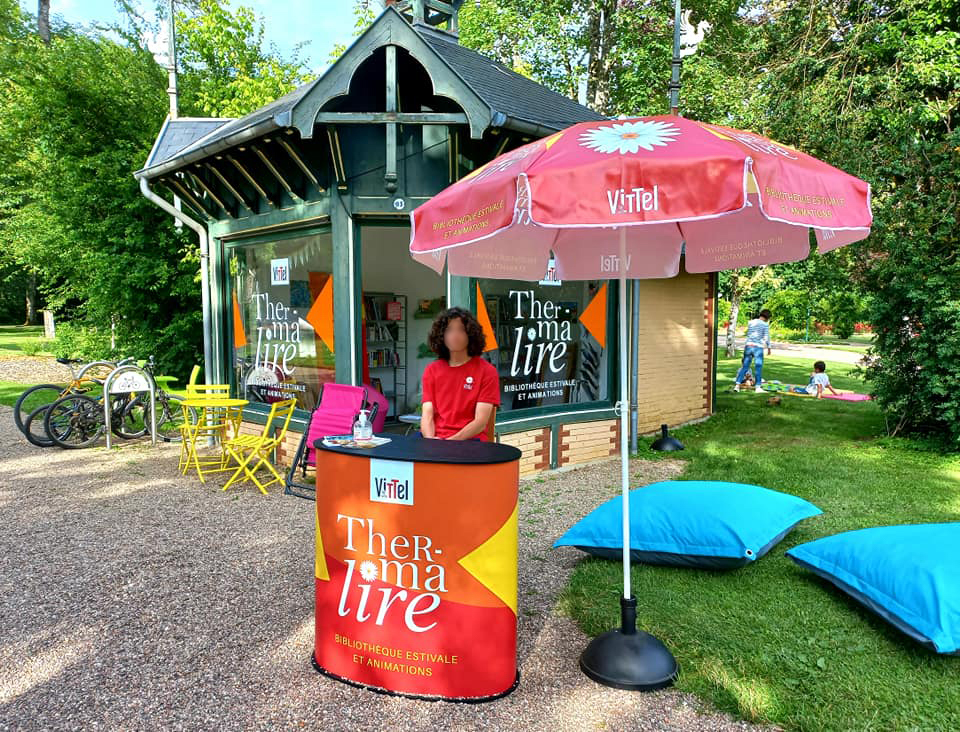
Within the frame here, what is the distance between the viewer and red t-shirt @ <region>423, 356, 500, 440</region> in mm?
4023

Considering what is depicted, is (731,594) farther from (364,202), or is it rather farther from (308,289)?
(308,289)

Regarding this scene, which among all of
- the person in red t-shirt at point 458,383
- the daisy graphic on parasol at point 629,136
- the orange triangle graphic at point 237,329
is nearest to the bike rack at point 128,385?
the orange triangle graphic at point 237,329

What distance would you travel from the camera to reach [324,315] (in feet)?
23.0

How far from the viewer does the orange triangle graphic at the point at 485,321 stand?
22.0 ft

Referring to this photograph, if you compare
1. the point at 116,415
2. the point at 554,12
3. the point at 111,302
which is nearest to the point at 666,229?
the point at 116,415

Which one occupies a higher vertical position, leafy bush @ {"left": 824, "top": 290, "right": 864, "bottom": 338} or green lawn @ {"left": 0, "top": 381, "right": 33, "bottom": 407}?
leafy bush @ {"left": 824, "top": 290, "right": 864, "bottom": 338}

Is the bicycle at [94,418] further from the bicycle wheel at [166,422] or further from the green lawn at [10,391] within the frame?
the green lawn at [10,391]

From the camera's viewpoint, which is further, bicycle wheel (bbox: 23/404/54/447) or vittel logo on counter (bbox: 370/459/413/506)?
bicycle wheel (bbox: 23/404/54/447)

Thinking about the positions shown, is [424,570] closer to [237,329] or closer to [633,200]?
[633,200]

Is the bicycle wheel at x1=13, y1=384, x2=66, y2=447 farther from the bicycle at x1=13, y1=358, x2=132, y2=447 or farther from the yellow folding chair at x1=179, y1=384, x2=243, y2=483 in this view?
the yellow folding chair at x1=179, y1=384, x2=243, y2=483

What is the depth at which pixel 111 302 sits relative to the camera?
1265cm

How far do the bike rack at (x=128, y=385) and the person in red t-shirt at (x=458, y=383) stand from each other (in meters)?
6.00

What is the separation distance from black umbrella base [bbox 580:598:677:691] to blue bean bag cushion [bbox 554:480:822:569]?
3.70 ft

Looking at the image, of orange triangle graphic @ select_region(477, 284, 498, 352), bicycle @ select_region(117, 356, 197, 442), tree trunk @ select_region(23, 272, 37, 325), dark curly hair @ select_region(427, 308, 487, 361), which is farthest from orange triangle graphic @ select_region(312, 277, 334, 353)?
tree trunk @ select_region(23, 272, 37, 325)
